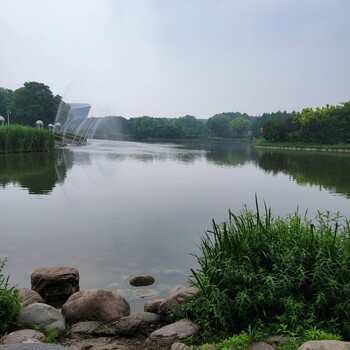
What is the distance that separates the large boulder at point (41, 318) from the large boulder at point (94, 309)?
31cm

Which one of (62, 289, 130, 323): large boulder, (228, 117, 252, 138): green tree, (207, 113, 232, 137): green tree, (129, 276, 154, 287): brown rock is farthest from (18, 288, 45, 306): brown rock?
(207, 113, 232, 137): green tree

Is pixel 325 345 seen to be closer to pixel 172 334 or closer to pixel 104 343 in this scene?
pixel 172 334

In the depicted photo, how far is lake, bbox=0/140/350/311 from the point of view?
728 cm

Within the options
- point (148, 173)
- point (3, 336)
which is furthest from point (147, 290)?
point (148, 173)

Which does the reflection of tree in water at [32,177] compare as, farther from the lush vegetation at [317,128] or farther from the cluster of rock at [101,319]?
the lush vegetation at [317,128]

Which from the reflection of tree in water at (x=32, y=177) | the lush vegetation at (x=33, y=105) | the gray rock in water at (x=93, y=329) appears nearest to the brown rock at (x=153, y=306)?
the gray rock in water at (x=93, y=329)

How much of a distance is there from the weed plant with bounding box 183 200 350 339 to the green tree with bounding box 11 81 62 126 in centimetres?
7064

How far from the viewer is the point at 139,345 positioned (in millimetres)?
4312

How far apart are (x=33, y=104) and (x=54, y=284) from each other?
69601 mm

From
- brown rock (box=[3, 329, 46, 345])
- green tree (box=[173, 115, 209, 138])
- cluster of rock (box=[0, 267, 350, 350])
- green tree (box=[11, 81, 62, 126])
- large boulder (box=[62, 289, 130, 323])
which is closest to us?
brown rock (box=[3, 329, 46, 345])

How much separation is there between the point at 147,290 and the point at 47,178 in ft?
45.2

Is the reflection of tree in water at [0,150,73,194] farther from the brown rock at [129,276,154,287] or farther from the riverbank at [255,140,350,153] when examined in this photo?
the riverbank at [255,140,350,153]

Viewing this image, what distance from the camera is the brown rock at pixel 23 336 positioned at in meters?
3.95

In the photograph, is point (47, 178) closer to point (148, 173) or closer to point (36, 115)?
point (148, 173)
